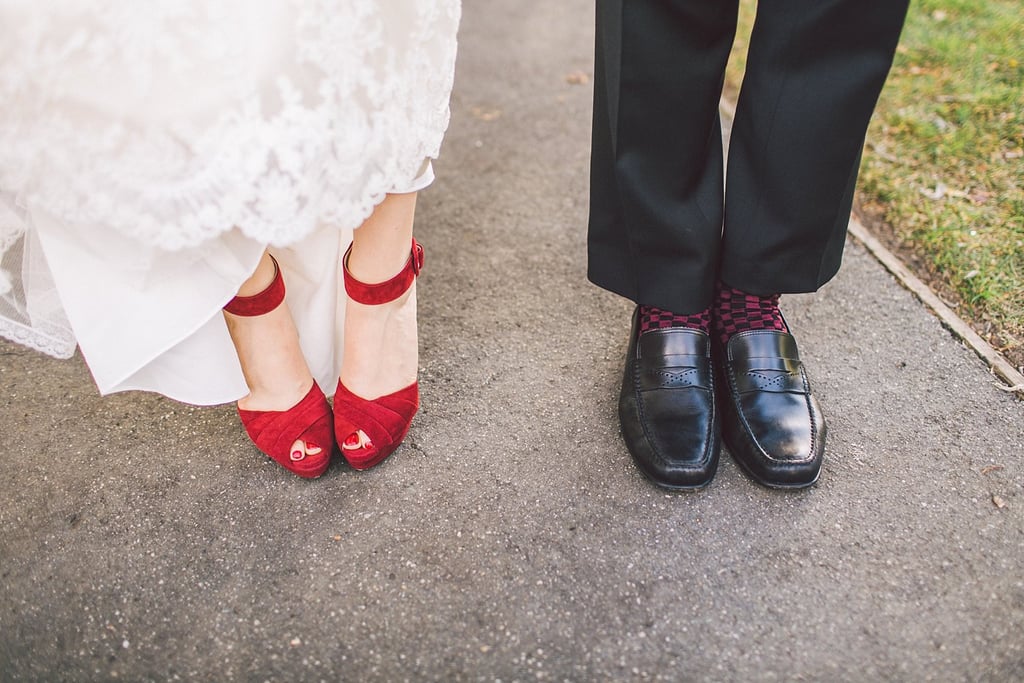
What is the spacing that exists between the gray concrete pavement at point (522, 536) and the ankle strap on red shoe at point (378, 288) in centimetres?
28

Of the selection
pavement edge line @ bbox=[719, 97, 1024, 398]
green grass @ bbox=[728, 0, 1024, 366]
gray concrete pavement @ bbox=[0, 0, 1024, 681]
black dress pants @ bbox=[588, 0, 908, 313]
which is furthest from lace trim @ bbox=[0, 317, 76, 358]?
green grass @ bbox=[728, 0, 1024, 366]

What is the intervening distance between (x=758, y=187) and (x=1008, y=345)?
0.73 metres

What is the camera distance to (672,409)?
50.3 inches

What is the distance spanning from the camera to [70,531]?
121 centimetres

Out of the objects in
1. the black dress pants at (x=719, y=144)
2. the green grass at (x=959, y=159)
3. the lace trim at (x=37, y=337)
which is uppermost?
the black dress pants at (x=719, y=144)

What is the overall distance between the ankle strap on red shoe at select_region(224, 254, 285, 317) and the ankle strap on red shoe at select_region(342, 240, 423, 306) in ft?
0.33

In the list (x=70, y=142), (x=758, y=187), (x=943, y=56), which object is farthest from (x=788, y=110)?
(x=943, y=56)

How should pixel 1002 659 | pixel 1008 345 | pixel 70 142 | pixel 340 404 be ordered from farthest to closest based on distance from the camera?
pixel 1008 345, pixel 340 404, pixel 1002 659, pixel 70 142

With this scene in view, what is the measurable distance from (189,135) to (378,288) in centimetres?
38

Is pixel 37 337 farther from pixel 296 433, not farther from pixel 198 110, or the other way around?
pixel 198 110

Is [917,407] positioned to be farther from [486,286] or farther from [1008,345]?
[486,286]

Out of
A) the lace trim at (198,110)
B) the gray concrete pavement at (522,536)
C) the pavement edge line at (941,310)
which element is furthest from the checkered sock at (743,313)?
the lace trim at (198,110)

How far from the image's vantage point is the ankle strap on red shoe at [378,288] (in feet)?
3.92

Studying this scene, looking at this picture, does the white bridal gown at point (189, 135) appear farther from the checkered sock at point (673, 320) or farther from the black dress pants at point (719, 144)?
the checkered sock at point (673, 320)
